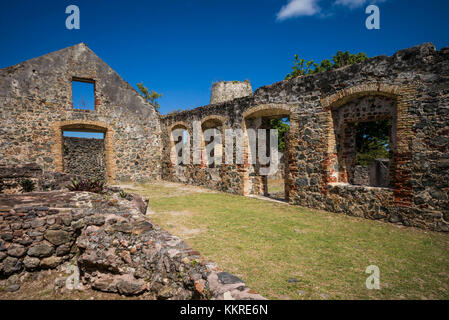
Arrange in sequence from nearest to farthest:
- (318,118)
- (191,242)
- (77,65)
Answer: (191,242) → (318,118) → (77,65)

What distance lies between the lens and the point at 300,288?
2.94 meters

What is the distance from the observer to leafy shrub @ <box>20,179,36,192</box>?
22.4 ft

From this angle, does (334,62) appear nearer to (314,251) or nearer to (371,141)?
(371,141)

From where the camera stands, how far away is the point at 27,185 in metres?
6.86

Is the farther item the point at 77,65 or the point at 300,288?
the point at 77,65

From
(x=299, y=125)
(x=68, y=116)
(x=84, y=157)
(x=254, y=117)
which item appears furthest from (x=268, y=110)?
(x=84, y=157)

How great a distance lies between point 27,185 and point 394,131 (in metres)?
9.63

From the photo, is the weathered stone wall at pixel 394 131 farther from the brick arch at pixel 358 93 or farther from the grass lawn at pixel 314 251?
the grass lawn at pixel 314 251

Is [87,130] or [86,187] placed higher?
[87,130]

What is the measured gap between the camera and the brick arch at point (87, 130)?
11125 mm

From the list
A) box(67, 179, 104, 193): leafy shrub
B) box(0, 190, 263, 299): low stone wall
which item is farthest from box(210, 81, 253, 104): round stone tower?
box(0, 190, 263, 299): low stone wall
